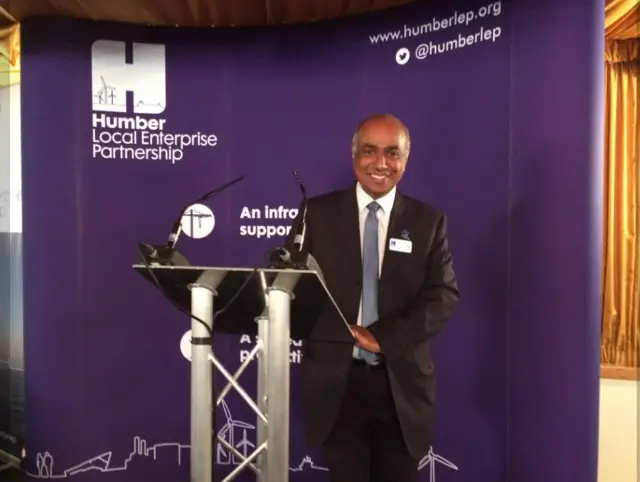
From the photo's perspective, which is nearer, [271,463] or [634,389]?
[271,463]

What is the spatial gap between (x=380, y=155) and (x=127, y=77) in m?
1.44

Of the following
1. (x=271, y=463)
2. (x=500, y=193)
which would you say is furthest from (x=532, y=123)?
(x=271, y=463)

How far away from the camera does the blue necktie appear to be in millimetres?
1948

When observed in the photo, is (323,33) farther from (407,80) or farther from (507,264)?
(507,264)

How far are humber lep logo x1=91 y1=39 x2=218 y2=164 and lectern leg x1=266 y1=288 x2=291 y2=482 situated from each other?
1660mm

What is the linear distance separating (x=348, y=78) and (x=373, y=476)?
1715 millimetres

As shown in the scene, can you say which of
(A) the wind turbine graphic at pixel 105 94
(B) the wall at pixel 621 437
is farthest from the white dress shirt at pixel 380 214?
(B) the wall at pixel 621 437

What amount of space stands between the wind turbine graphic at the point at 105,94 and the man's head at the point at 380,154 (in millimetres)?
1371

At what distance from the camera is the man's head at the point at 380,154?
1.99m

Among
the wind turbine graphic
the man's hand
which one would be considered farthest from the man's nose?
the wind turbine graphic

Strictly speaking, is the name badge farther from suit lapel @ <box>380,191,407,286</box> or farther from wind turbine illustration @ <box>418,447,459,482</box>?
wind turbine illustration @ <box>418,447,459,482</box>

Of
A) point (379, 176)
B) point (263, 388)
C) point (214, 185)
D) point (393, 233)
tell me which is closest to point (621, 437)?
point (393, 233)

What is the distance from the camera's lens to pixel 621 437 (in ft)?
9.53

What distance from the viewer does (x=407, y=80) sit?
2572 millimetres
